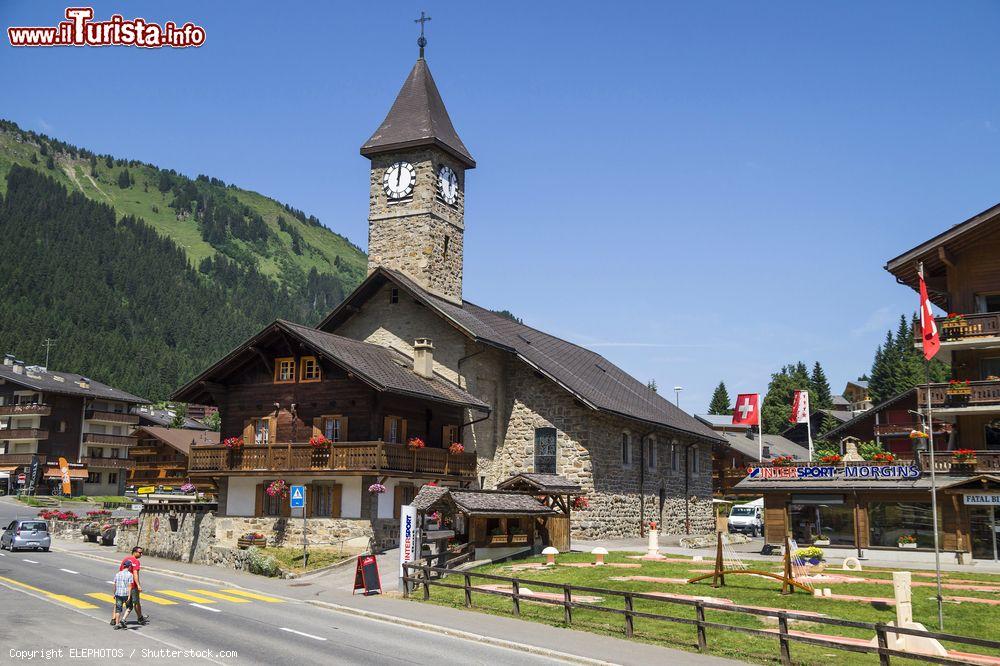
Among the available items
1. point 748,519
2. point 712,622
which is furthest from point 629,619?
point 748,519

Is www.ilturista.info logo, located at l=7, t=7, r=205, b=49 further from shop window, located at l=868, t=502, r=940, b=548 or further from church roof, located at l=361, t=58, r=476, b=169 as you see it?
shop window, located at l=868, t=502, r=940, b=548

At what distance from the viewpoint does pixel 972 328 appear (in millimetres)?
35719

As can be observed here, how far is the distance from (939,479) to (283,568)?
23464mm

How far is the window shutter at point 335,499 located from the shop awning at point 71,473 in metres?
60.8

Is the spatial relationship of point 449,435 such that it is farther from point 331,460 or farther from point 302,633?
point 302,633

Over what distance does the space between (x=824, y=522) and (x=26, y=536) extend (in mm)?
33051

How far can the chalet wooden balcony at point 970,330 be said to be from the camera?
116ft

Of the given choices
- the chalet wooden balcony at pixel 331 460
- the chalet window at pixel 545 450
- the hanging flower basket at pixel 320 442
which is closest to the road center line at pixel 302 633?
the chalet wooden balcony at pixel 331 460

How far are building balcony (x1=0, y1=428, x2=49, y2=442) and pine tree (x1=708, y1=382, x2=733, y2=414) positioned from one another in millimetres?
84382

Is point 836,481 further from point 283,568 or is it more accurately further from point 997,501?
point 283,568

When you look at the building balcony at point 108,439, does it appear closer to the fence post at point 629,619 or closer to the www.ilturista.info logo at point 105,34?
the www.ilturista.info logo at point 105,34

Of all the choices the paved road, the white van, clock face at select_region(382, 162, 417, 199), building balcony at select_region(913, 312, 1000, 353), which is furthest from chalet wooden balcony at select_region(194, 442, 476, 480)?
the white van

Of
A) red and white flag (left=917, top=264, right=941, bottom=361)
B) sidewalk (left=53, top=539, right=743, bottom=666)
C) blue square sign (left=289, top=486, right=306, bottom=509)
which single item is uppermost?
red and white flag (left=917, top=264, right=941, bottom=361)

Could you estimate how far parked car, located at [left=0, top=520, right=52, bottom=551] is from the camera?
39.9 m
